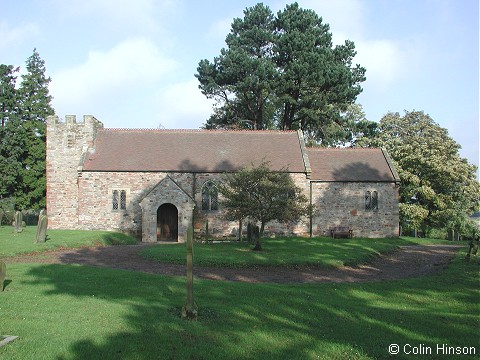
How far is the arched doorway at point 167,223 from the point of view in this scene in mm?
32062

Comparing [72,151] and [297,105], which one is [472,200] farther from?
[72,151]

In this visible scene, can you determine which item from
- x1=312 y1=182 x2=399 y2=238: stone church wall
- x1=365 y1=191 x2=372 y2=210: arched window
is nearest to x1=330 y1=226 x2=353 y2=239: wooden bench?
x1=312 y1=182 x2=399 y2=238: stone church wall

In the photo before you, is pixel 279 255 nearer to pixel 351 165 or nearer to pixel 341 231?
pixel 341 231

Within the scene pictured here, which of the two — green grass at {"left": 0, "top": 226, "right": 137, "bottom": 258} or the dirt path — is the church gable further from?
the dirt path

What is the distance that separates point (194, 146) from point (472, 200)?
24841 millimetres

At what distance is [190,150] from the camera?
34.6 metres

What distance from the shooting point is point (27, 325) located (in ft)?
28.5

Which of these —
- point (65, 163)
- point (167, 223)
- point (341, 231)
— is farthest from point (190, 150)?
point (341, 231)

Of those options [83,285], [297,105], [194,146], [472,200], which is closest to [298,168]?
[194,146]

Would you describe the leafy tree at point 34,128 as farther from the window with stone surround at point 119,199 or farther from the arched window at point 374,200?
the arched window at point 374,200

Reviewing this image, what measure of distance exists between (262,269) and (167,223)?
1502cm

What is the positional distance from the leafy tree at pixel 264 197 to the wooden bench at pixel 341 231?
34.8 ft

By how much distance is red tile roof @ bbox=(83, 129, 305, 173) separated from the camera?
3288cm

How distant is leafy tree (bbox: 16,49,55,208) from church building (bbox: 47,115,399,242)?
13.5 metres
